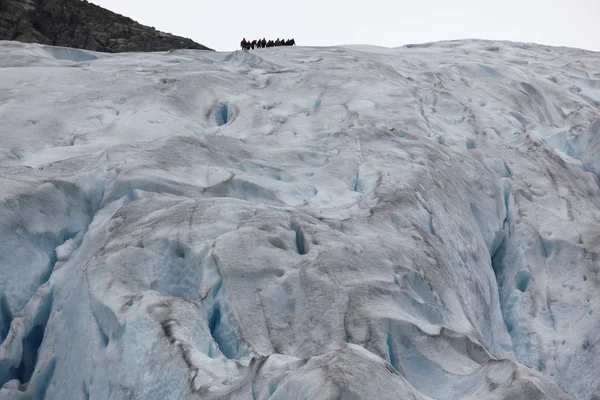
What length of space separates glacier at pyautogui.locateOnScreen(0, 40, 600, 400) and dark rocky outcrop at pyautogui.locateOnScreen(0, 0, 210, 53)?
623 inches

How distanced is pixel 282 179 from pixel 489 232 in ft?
9.71

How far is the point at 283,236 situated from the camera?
7375 millimetres

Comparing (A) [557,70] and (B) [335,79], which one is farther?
(A) [557,70]

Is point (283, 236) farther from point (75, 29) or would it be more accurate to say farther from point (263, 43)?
point (75, 29)

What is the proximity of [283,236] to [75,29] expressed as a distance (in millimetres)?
25566

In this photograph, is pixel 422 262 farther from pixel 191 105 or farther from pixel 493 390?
pixel 191 105

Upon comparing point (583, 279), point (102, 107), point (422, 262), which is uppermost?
point (102, 107)

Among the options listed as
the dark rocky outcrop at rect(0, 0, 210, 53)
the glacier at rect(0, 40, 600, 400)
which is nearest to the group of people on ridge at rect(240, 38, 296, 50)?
the dark rocky outcrop at rect(0, 0, 210, 53)

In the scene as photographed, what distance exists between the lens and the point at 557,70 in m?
19.5

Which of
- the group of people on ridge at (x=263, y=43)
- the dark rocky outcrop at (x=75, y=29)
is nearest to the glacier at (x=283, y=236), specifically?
the group of people on ridge at (x=263, y=43)

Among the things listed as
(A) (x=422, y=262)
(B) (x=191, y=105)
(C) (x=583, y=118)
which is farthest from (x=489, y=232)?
(C) (x=583, y=118)

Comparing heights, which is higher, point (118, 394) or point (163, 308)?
point (163, 308)

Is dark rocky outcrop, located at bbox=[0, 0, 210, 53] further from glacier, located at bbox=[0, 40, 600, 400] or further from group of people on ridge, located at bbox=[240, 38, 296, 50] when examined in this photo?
glacier, located at bbox=[0, 40, 600, 400]

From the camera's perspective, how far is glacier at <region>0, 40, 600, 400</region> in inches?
233
